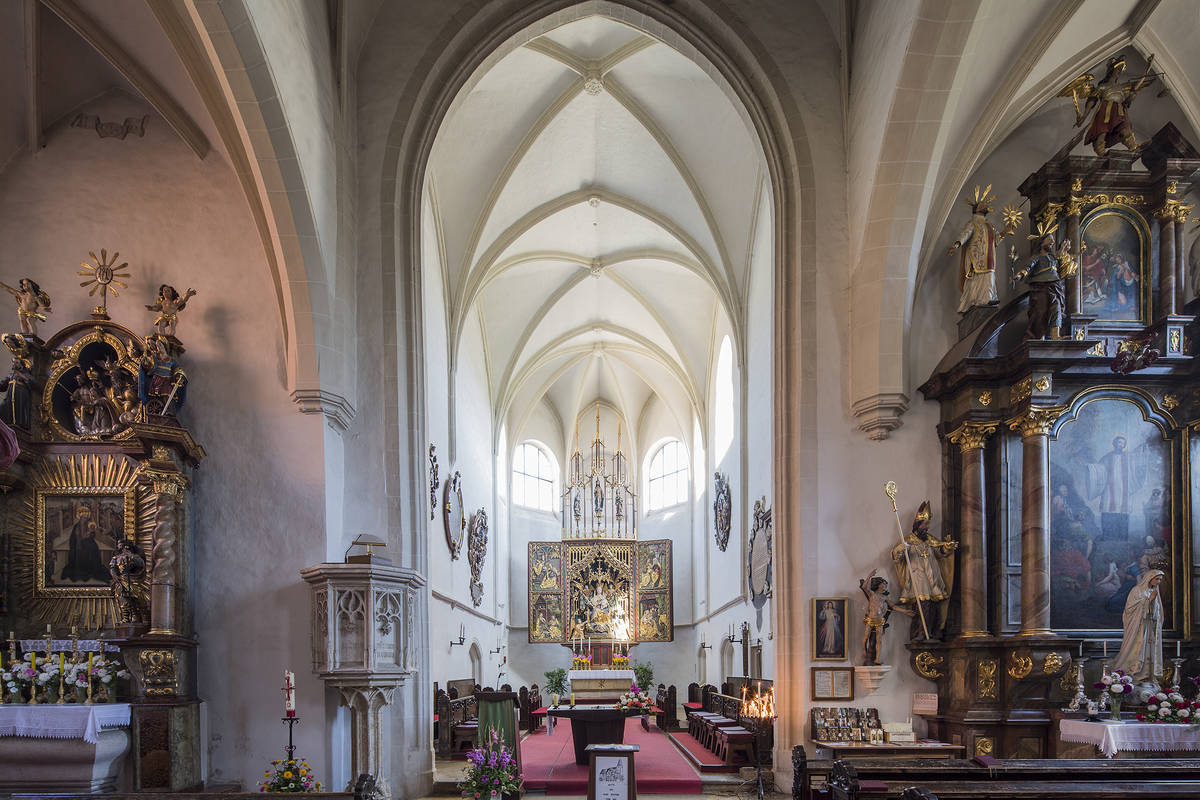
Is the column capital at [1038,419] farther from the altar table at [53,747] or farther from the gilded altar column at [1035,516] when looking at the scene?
the altar table at [53,747]

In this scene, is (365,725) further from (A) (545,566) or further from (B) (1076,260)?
(A) (545,566)

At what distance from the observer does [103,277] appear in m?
9.91

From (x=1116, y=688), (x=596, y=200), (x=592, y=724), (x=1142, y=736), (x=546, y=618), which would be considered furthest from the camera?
(x=546, y=618)

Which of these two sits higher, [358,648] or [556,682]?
[358,648]

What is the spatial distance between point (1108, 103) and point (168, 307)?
10.1 meters

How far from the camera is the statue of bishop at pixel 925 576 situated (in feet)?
35.8

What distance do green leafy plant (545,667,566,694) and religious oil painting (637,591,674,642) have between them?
246cm

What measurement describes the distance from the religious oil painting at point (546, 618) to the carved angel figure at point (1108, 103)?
18.6m

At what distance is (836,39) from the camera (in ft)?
39.9

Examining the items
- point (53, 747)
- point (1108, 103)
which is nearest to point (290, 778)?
point (53, 747)

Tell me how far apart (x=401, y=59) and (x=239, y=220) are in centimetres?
300

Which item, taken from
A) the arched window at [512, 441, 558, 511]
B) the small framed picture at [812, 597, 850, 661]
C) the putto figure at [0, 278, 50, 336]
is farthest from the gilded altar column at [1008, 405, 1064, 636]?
the arched window at [512, 441, 558, 511]

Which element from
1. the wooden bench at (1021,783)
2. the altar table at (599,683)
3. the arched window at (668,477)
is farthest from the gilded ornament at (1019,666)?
the arched window at (668,477)

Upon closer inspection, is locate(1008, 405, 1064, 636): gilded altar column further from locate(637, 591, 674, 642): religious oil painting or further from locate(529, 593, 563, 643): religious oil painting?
locate(529, 593, 563, 643): religious oil painting
